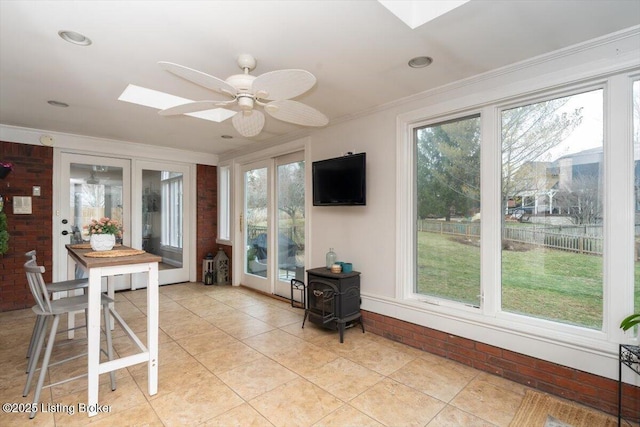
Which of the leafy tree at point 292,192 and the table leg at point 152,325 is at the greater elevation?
the leafy tree at point 292,192

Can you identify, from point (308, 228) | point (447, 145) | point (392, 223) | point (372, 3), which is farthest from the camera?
point (308, 228)

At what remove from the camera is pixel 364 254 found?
136 inches

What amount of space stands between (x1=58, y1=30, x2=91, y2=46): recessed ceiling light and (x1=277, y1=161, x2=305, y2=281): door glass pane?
8.72 ft

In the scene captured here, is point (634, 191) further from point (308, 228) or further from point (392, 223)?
point (308, 228)

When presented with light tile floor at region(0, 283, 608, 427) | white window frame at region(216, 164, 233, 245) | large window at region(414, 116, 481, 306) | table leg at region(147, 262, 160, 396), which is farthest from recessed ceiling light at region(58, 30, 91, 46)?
white window frame at region(216, 164, 233, 245)

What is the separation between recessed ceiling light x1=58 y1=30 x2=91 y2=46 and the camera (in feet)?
6.56

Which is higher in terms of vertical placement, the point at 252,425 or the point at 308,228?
the point at 308,228

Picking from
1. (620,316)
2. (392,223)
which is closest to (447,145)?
(392,223)

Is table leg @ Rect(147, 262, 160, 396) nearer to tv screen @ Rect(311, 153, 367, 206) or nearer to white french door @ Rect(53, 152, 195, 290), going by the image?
tv screen @ Rect(311, 153, 367, 206)

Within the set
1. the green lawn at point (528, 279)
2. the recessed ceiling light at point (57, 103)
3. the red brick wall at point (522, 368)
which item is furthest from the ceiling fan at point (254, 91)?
the red brick wall at point (522, 368)

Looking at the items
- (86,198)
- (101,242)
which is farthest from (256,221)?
(101,242)

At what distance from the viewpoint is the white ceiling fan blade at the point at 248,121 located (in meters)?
2.42

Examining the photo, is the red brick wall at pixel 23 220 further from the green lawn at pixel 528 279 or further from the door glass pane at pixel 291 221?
the green lawn at pixel 528 279

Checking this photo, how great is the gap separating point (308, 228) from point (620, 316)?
2.99m
